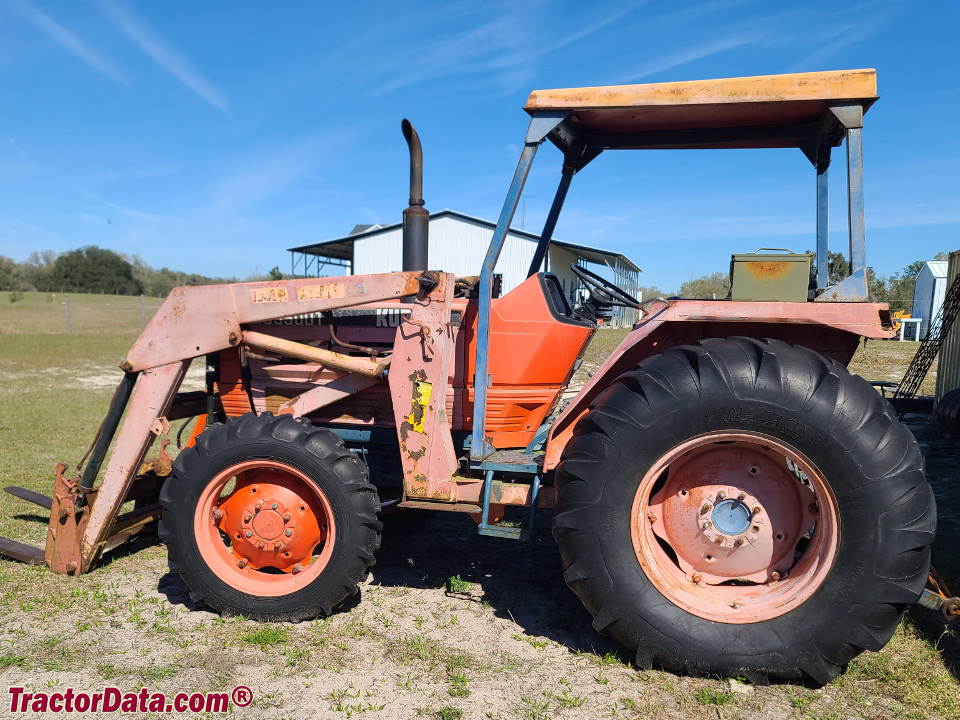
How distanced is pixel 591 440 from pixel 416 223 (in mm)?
1810

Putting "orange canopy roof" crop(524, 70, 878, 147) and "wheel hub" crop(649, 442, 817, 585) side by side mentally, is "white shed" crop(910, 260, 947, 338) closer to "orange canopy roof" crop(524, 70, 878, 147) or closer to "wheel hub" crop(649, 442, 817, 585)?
"orange canopy roof" crop(524, 70, 878, 147)

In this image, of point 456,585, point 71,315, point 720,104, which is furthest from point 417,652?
point 71,315

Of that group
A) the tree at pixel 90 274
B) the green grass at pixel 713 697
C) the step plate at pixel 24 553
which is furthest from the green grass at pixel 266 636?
the tree at pixel 90 274

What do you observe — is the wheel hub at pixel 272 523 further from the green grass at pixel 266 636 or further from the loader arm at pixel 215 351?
the loader arm at pixel 215 351

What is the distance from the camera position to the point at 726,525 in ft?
9.61

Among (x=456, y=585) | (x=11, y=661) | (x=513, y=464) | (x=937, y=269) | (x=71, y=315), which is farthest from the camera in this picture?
(x=71, y=315)

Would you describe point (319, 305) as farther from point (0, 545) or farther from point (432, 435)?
point (0, 545)

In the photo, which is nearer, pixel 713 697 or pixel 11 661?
pixel 713 697

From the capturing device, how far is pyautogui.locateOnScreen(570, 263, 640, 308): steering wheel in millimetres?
3753

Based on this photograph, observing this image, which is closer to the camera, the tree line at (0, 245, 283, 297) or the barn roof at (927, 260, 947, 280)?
the barn roof at (927, 260, 947, 280)

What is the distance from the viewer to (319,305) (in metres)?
3.67

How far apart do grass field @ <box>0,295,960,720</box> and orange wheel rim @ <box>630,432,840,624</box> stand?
379 millimetres

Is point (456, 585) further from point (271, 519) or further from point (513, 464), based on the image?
point (271, 519)

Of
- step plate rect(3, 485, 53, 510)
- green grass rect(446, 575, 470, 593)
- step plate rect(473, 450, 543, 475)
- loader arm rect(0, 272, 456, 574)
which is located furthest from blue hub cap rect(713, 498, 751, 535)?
step plate rect(3, 485, 53, 510)
